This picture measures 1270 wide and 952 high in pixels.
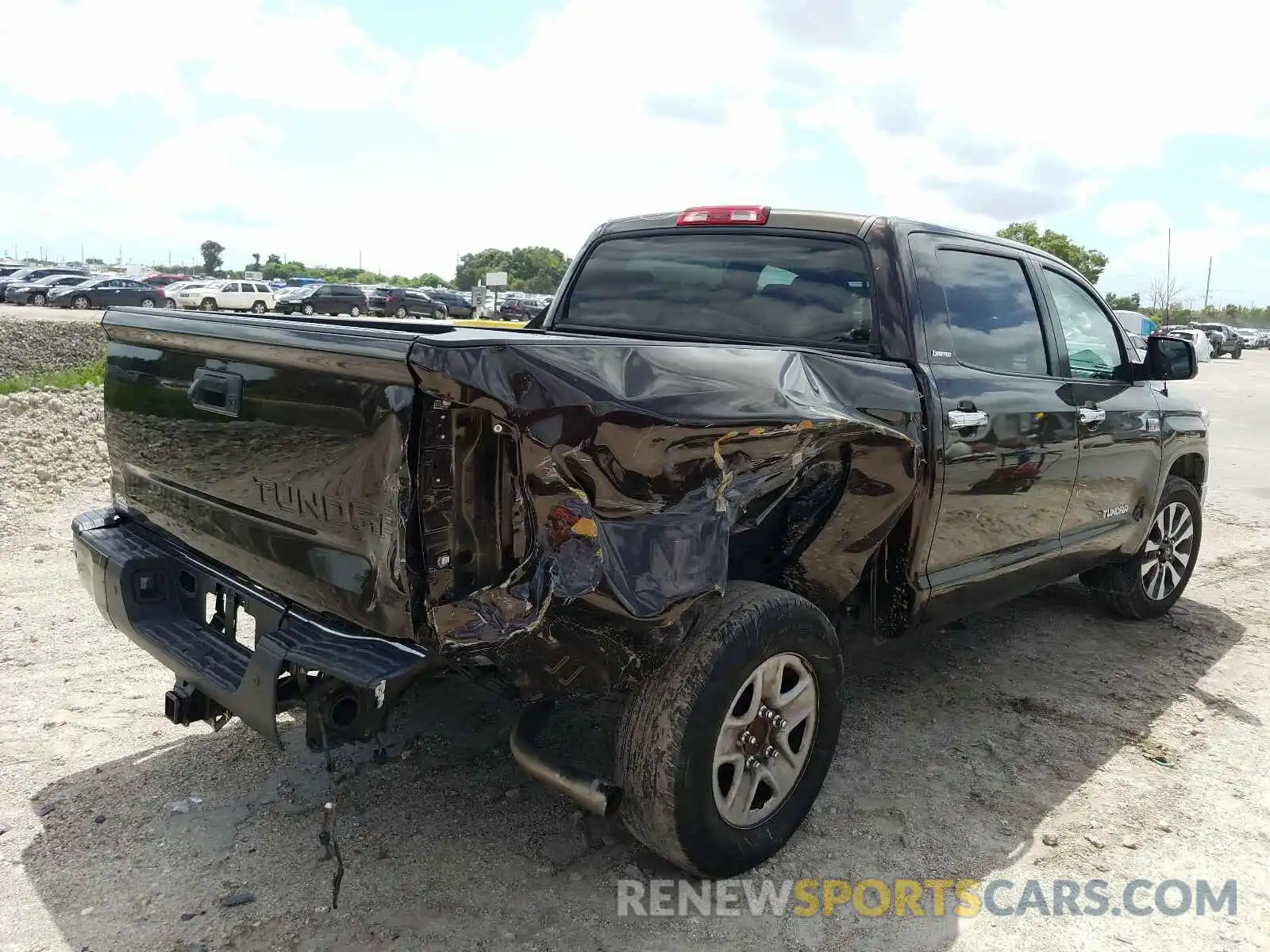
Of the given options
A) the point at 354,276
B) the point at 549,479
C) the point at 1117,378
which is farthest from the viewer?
the point at 354,276

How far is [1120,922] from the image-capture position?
2.76m

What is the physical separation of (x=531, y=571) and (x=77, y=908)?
1.59m

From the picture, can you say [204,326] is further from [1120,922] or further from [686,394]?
[1120,922]

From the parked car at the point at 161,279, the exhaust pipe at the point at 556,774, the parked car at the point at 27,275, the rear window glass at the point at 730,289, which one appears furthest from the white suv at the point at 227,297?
the exhaust pipe at the point at 556,774

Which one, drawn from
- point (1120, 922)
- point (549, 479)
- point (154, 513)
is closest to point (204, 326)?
point (154, 513)

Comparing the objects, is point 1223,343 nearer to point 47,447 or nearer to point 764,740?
point 47,447

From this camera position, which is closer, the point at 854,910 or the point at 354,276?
the point at 854,910

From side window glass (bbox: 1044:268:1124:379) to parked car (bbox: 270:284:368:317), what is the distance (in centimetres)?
3708

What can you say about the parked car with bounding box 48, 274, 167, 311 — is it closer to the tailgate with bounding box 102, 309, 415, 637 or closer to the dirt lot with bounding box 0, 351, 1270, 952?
the dirt lot with bounding box 0, 351, 1270, 952

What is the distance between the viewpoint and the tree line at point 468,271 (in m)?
99.6

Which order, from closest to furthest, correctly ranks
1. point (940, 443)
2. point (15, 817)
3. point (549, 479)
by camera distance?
1. point (549, 479)
2. point (15, 817)
3. point (940, 443)

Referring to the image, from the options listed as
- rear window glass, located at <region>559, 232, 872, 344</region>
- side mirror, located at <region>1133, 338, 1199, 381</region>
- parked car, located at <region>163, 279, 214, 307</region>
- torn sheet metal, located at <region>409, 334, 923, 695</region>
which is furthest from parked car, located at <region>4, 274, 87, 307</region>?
torn sheet metal, located at <region>409, 334, 923, 695</region>

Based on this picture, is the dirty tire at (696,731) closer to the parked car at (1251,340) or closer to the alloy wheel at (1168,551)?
the alloy wheel at (1168,551)

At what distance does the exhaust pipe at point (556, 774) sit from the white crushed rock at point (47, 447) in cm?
529
